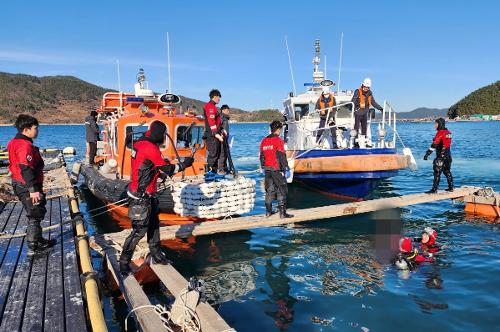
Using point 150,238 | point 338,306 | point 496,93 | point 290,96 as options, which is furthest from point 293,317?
point 496,93

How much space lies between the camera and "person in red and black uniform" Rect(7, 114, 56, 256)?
5363 millimetres

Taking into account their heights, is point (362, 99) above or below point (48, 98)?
below

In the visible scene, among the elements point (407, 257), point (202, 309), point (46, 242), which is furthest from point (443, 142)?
point (46, 242)

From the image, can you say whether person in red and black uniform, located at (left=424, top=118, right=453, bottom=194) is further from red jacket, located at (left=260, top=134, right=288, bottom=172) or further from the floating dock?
red jacket, located at (left=260, top=134, right=288, bottom=172)

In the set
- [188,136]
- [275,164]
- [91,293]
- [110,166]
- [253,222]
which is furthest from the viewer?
[110,166]

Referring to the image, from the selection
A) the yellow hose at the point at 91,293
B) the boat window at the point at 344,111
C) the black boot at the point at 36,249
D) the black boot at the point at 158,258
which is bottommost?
the black boot at the point at 158,258

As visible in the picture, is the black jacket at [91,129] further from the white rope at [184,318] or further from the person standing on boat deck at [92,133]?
the white rope at [184,318]

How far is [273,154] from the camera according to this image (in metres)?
8.12

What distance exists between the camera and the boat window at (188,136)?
414 inches

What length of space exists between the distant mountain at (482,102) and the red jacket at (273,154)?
177487mm

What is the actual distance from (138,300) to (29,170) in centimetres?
236

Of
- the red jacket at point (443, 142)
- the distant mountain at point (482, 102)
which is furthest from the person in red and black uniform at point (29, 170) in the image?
the distant mountain at point (482, 102)

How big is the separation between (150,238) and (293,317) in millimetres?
2288

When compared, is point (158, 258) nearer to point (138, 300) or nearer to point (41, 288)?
point (138, 300)
